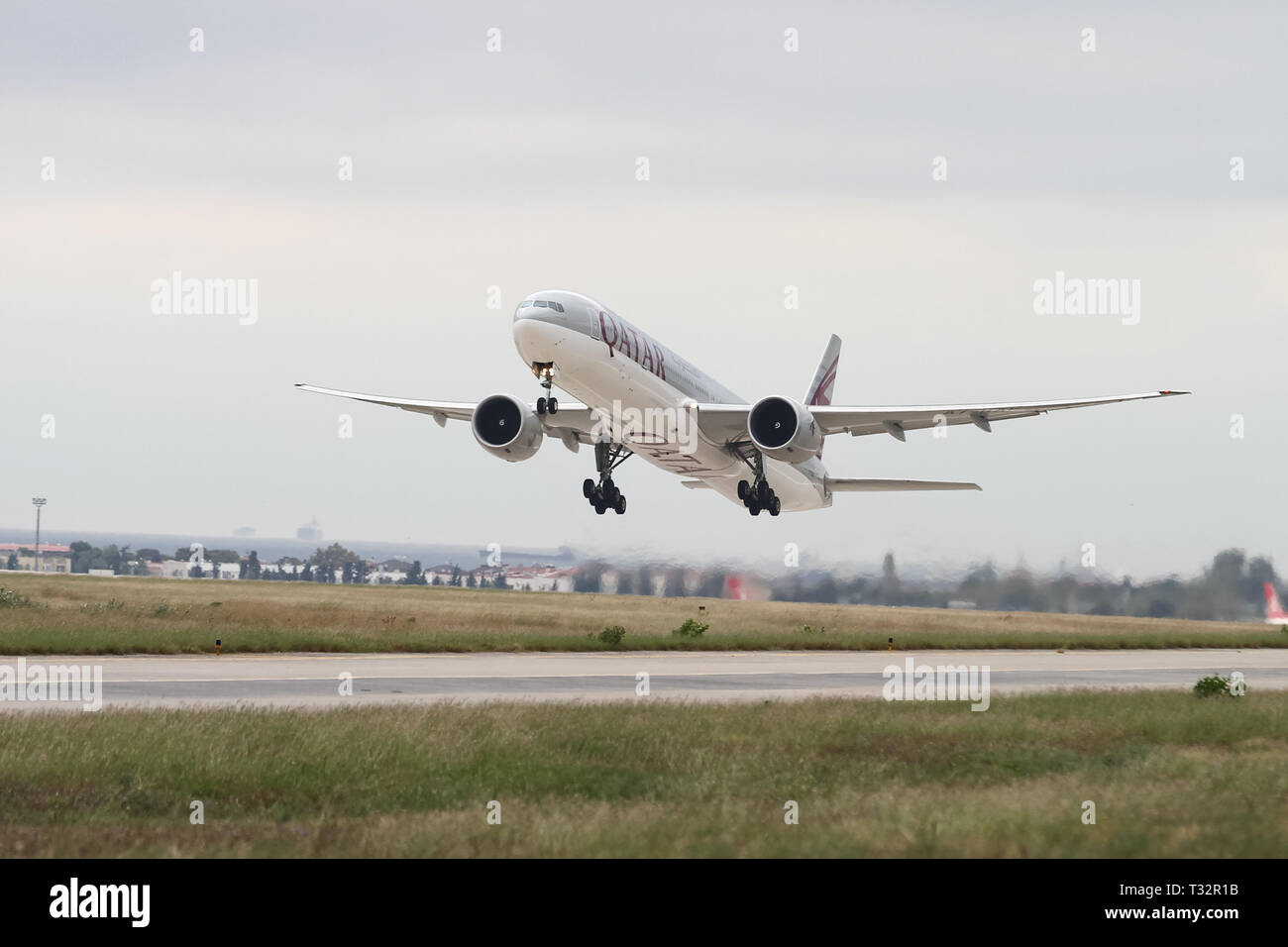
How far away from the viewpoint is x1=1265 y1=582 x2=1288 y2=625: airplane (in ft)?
234

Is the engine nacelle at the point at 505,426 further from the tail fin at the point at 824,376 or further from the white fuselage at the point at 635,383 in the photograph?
the tail fin at the point at 824,376

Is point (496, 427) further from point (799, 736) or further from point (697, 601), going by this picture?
point (697, 601)

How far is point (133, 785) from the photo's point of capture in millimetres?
18297

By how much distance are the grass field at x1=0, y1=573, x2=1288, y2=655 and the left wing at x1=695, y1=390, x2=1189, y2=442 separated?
10.0 m

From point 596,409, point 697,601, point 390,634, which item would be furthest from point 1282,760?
point 697,601

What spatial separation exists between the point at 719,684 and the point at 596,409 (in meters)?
8.74

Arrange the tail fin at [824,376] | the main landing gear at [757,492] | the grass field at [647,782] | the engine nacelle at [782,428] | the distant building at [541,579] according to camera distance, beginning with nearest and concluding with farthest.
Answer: the grass field at [647,782], the engine nacelle at [782,428], the main landing gear at [757,492], the tail fin at [824,376], the distant building at [541,579]

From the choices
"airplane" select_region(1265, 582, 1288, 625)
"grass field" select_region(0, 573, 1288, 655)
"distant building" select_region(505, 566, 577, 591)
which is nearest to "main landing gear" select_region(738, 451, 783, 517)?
"grass field" select_region(0, 573, 1288, 655)

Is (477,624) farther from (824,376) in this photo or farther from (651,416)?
(651,416)

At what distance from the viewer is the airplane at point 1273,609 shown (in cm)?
7125

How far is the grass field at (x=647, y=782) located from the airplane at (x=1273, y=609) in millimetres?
46366

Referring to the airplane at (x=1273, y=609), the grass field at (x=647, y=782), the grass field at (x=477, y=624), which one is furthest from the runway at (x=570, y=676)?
the airplane at (x=1273, y=609)

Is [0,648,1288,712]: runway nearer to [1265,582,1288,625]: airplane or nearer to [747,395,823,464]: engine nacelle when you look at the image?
[747,395,823,464]: engine nacelle
